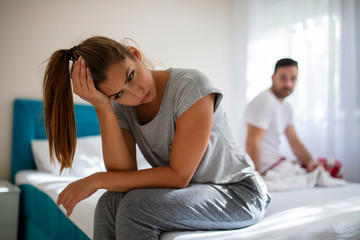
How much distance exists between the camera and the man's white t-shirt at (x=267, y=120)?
2246 mm

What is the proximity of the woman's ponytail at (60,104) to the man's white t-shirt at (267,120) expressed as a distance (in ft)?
4.61

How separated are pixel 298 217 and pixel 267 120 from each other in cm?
114

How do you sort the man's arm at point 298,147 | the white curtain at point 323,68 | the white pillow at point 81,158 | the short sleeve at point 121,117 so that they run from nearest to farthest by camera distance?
1. the short sleeve at point 121,117
2. the white pillow at point 81,158
3. the man's arm at point 298,147
4. the white curtain at point 323,68

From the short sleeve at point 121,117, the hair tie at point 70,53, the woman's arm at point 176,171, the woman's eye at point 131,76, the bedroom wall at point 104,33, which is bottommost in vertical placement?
the woman's arm at point 176,171

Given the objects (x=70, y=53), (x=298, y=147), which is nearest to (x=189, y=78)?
(x=70, y=53)

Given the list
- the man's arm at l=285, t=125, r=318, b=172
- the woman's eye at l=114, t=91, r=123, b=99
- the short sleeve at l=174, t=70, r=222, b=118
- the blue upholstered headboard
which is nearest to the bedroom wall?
the blue upholstered headboard

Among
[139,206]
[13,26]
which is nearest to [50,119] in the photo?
[139,206]

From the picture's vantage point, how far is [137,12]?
2.99 metres

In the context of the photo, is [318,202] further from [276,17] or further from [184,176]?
[276,17]

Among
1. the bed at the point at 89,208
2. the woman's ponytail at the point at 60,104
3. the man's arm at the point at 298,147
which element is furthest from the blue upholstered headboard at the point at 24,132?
the man's arm at the point at 298,147

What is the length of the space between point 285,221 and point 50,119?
90cm

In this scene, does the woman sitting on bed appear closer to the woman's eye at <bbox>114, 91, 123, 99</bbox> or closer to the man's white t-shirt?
the woman's eye at <bbox>114, 91, 123, 99</bbox>

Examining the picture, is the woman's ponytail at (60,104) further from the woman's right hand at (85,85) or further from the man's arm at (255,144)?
the man's arm at (255,144)

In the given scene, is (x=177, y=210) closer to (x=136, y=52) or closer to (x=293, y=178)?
(x=136, y=52)
